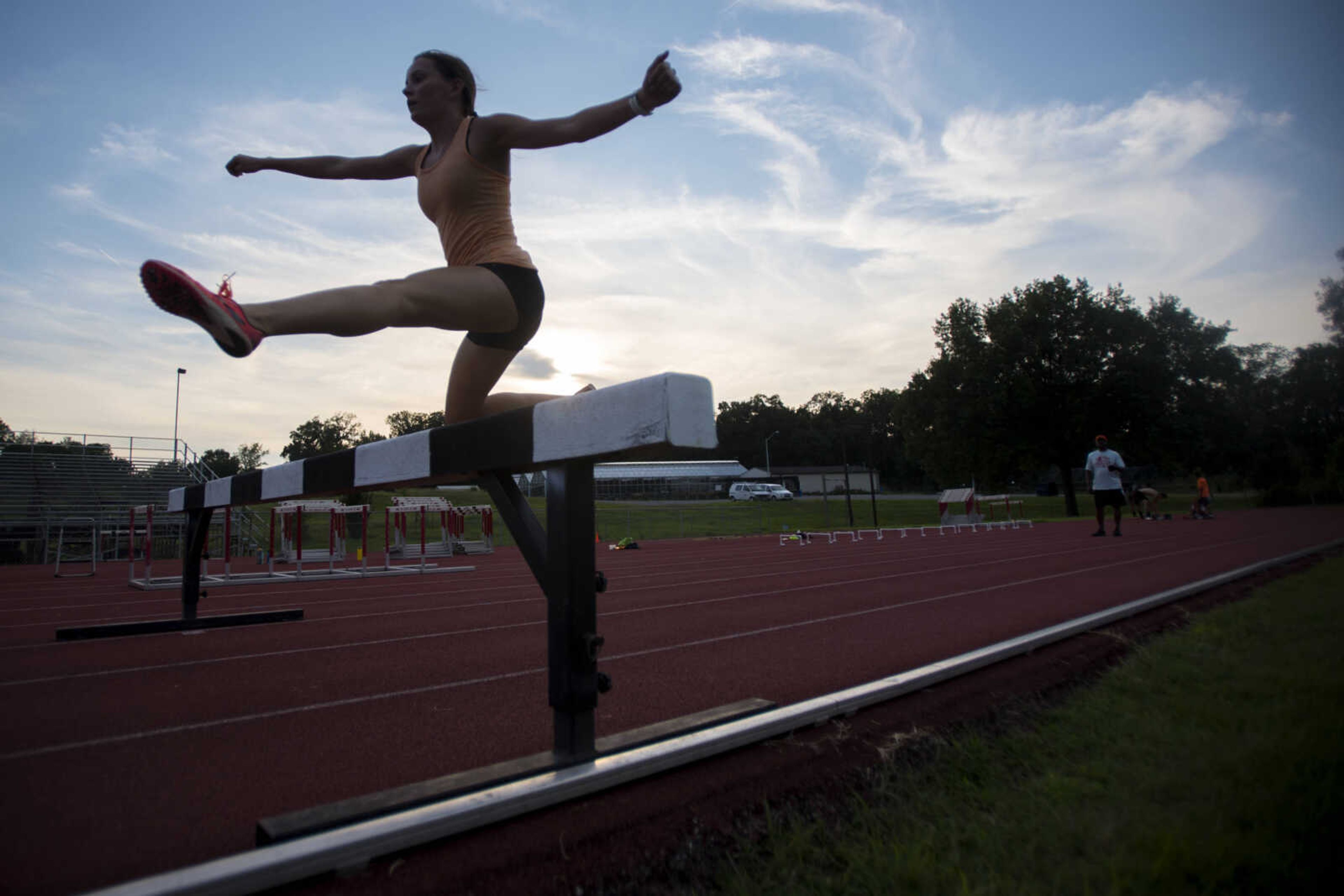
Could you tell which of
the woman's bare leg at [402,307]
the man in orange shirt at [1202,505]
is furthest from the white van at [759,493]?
the woman's bare leg at [402,307]

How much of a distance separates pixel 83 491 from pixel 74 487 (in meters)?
0.37

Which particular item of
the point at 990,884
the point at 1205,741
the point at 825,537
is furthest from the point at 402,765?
the point at 825,537

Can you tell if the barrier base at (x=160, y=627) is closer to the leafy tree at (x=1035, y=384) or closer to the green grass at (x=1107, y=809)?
the green grass at (x=1107, y=809)

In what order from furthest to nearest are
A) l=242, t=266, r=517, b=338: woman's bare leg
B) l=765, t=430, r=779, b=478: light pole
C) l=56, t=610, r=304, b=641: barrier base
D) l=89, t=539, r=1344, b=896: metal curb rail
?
l=765, t=430, r=779, b=478: light pole → l=56, t=610, r=304, b=641: barrier base → l=242, t=266, r=517, b=338: woman's bare leg → l=89, t=539, r=1344, b=896: metal curb rail

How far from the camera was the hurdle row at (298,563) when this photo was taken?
376 inches

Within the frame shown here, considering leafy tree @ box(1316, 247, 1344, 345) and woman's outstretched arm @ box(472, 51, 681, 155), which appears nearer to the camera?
woman's outstretched arm @ box(472, 51, 681, 155)

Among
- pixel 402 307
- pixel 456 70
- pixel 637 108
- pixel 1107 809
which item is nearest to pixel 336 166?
pixel 456 70

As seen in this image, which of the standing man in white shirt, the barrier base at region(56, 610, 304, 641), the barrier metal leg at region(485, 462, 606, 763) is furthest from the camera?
the standing man in white shirt

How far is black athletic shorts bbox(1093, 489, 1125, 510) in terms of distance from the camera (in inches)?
448

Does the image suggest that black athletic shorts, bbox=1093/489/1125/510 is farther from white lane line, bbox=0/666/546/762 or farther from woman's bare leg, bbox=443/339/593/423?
woman's bare leg, bbox=443/339/593/423

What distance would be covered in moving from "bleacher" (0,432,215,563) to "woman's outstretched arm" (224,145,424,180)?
18352 millimetres

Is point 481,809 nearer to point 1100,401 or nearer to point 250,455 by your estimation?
point 1100,401

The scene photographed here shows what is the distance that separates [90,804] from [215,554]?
77.7 ft

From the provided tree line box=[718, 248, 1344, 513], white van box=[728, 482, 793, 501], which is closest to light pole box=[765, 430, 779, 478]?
white van box=[728, 482, 793, 501]
